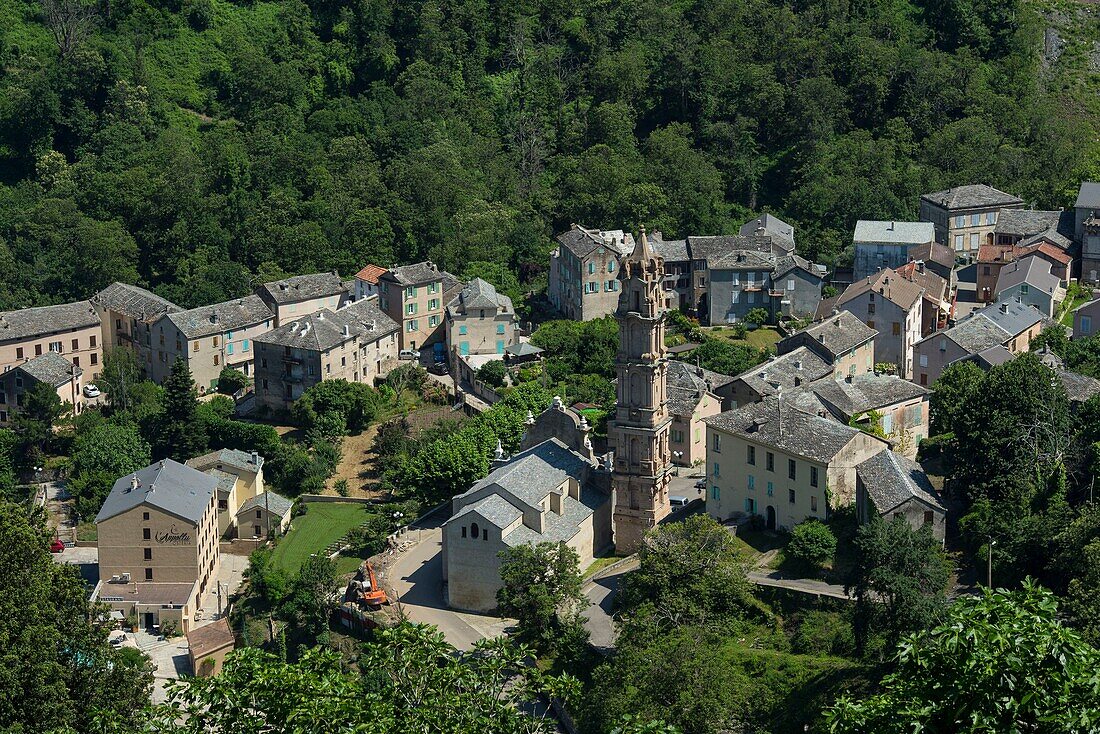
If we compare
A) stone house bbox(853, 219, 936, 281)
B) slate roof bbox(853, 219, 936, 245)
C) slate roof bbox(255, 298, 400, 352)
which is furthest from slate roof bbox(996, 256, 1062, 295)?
slate roof bbox(255, 298, 400, 352)

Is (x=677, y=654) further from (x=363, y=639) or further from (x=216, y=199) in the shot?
(x=216, y=199)

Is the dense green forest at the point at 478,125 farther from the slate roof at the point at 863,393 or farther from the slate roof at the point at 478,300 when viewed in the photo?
the slate roof at the point at 863,393

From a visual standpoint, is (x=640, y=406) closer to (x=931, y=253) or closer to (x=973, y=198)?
(x=931, y=253)

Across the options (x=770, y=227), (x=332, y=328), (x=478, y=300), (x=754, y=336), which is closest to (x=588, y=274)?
(x=478, y=300)

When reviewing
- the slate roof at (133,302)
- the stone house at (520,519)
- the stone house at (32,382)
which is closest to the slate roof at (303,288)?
the slate roof at (133,302)

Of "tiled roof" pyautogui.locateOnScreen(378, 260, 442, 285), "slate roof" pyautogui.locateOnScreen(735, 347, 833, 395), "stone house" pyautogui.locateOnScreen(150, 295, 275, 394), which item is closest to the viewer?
"slate roof" pyautogui.locateOnScreen(735, 347, 833, 395)

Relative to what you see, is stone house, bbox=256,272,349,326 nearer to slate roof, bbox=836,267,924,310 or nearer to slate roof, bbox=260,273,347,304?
slate roof, bbox=260,273,347,304
